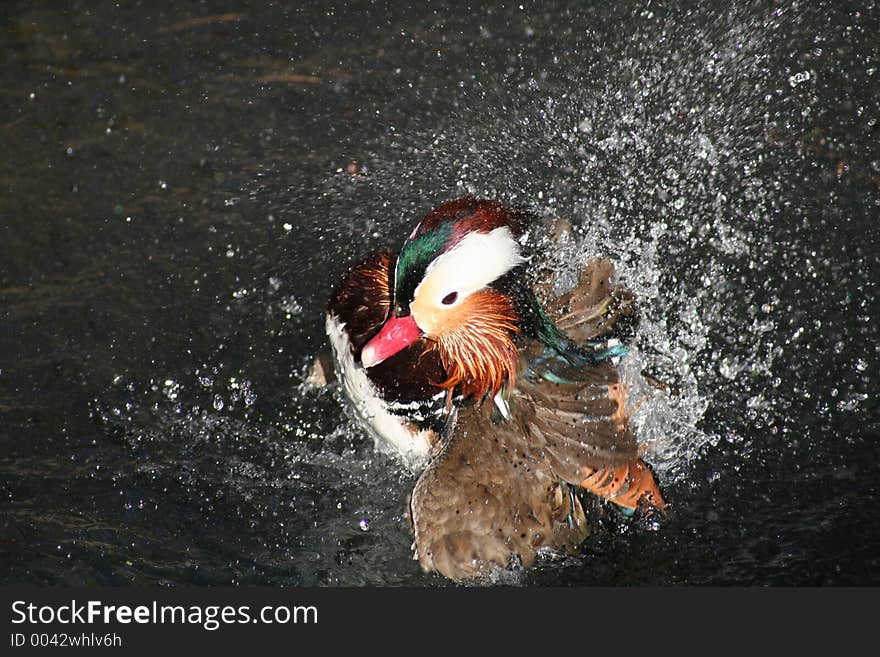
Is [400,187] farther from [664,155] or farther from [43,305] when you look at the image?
[43,305]

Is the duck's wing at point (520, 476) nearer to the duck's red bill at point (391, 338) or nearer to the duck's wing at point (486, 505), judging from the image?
the duck's wing at point (486, 505)

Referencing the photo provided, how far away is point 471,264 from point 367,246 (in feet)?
2.61

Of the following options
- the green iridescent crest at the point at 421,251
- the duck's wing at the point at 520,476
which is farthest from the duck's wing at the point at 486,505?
the green iridescent crest at the point at 421,251

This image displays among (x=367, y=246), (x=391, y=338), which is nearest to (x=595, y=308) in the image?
(x=391, y=338)

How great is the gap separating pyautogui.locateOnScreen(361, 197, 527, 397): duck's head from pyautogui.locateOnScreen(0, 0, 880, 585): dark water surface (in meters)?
0.32

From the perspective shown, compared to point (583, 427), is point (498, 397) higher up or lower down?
higher up

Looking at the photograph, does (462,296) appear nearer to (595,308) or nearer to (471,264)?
(471,264)

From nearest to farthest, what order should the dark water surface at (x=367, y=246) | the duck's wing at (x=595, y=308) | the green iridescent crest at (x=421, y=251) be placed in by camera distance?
the green iridescent crest at (x=421, y=251) < the duck's wing at (x=595, y=308) < the dark water surface at (x=367, y=246)

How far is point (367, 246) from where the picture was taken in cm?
262

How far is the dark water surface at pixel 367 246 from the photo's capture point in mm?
2303

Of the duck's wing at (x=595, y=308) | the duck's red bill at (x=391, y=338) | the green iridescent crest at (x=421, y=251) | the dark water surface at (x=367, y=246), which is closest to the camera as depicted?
the green iridescent crest at (x=421, y=251)

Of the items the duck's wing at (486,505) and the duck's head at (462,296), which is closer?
the duck's head at (462,296)

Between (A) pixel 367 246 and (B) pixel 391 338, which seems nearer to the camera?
(B) pixel 391 338

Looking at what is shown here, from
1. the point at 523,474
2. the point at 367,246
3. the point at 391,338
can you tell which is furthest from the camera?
the point at 367,246
